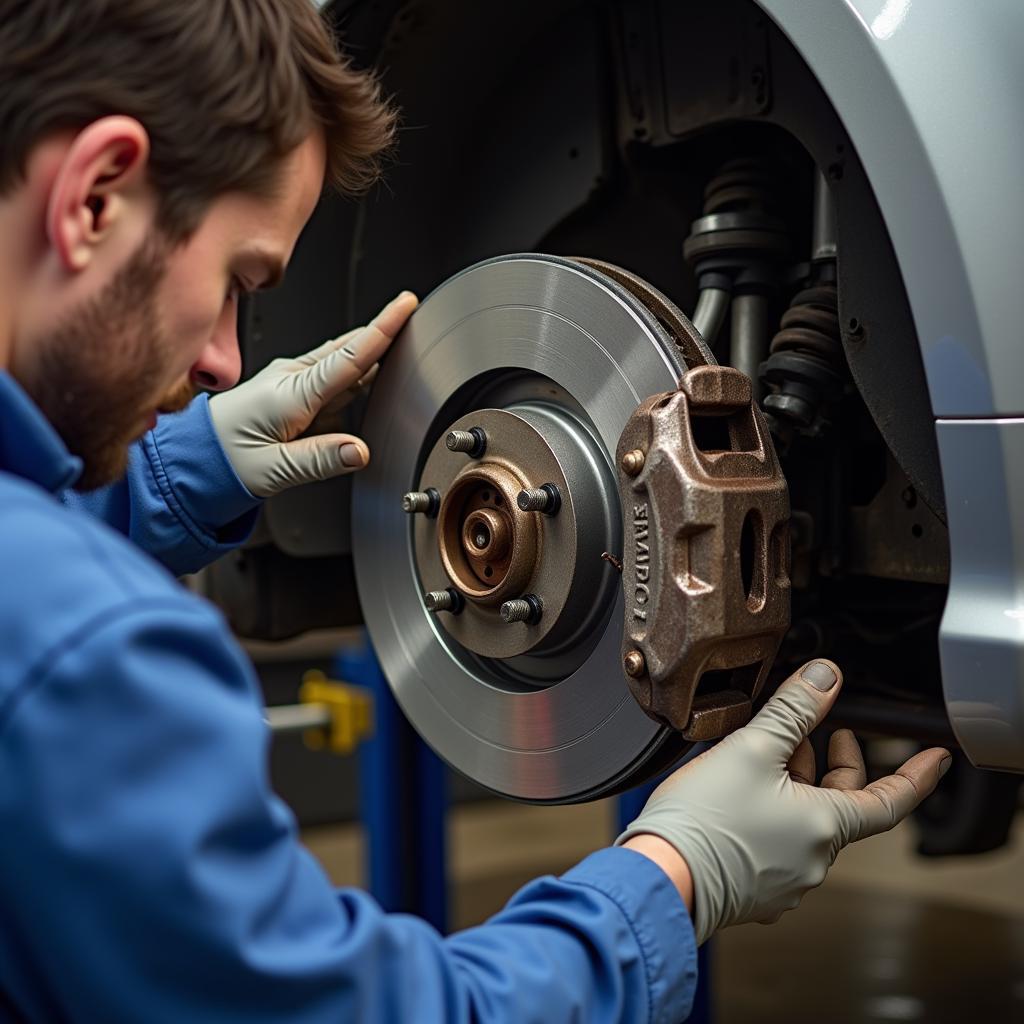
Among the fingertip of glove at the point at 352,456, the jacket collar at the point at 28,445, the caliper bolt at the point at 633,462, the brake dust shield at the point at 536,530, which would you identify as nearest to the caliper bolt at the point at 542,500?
the brake dust shield at the point at 536,530

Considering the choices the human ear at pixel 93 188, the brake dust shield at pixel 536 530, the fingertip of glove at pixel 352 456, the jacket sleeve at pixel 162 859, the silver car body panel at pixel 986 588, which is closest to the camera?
the jacket sleeve at pixel 162 859

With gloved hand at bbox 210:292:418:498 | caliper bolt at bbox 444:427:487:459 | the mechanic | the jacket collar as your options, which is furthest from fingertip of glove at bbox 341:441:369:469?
the jacket collar

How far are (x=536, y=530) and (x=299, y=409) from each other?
29cm

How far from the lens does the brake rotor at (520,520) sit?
2.95 feet

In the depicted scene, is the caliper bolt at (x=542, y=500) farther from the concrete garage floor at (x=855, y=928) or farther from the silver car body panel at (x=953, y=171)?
the concrete garage floor at (x=855, y=928)

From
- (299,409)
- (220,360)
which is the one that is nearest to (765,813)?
(220,360)

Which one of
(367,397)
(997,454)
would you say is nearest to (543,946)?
(997,454)

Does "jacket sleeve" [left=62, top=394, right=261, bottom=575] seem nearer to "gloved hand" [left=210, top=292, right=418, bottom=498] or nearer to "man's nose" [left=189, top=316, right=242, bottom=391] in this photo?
"gloved hand" [left=210, top=292, right=418, bottom=498]

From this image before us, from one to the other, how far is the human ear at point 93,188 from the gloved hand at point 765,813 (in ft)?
1.47

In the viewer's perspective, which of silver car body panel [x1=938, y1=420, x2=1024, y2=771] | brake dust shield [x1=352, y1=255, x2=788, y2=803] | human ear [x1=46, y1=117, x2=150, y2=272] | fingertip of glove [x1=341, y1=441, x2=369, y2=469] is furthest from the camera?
fingertip of glove [x1=341, y1=441, x2=369, y2=469]

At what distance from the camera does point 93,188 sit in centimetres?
63

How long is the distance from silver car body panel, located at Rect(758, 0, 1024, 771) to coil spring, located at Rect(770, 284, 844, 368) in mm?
138

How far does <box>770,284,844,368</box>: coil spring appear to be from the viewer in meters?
Answer: 0.90

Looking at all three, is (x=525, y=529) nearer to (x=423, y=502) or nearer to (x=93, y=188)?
(x=423, y=502)
